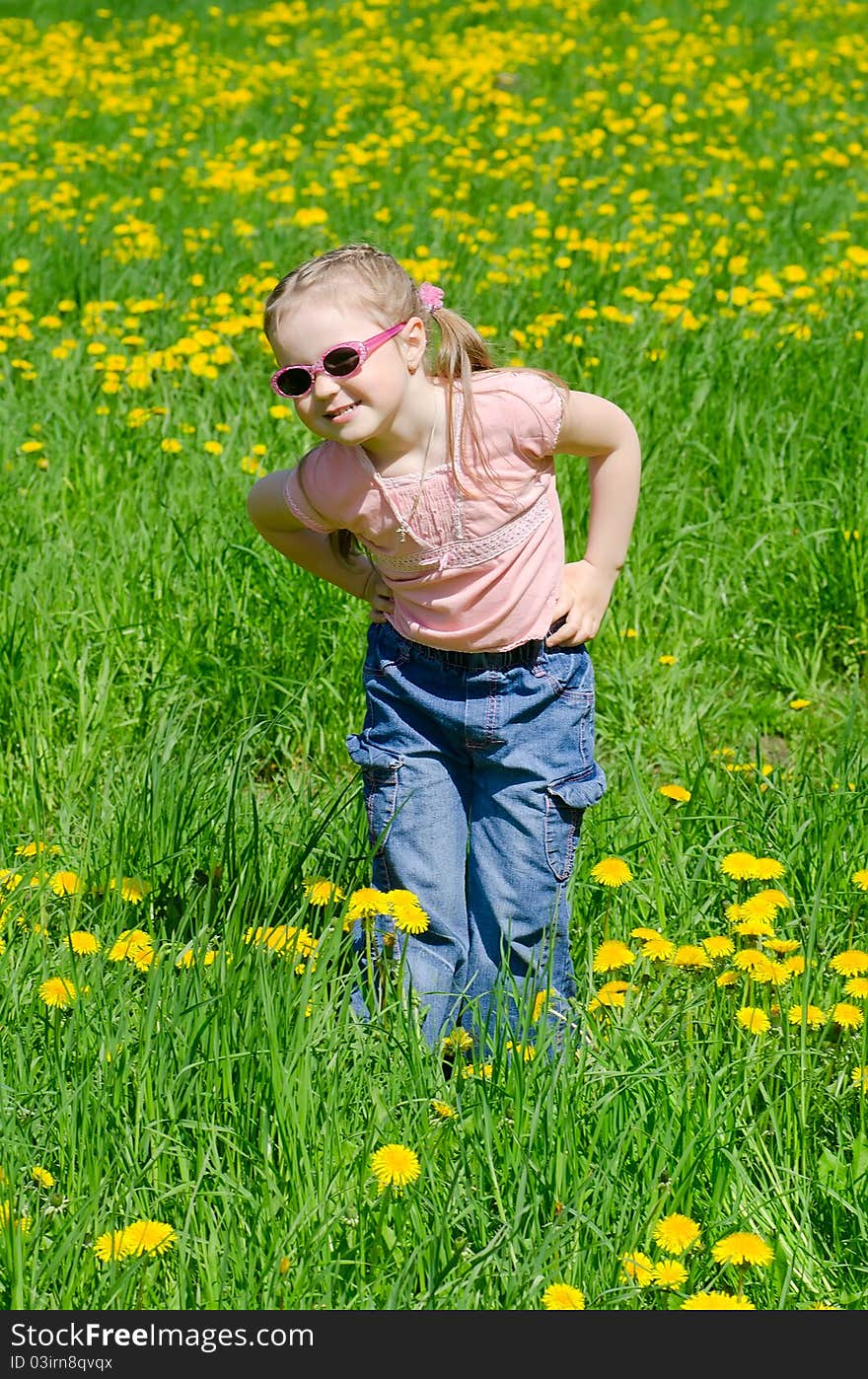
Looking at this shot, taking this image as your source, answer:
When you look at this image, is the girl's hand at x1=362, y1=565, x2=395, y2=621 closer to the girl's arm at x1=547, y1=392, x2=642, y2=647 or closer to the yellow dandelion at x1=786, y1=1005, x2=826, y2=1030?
the girl's arm at x1=547, y1=392, x2=642, y2=647

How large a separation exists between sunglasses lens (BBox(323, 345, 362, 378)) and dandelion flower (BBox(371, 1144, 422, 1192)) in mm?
949

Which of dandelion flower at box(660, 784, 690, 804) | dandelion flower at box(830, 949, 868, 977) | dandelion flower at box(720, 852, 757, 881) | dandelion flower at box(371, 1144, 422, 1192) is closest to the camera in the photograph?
dandelion flower at box(371, 1144, 422, 1192)

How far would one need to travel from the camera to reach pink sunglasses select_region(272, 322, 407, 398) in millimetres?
1925

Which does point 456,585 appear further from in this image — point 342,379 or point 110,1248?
point 110,1248

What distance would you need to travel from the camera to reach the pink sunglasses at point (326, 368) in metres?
1.92

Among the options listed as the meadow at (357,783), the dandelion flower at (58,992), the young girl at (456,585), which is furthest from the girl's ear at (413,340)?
the dandelion flower at (58,992)

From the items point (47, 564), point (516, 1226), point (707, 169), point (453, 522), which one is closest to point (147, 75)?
point (707, 169)

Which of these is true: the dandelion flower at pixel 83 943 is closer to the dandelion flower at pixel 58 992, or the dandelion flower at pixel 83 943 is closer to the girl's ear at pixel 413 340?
the dandelion flower at pixel 58 992

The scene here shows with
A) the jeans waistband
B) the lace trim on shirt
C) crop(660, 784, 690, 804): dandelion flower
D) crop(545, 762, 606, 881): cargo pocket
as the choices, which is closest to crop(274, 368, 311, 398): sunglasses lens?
the lace trim on shirt

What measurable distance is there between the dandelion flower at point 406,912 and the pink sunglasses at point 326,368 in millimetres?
694

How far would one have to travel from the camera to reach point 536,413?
2066 millimetres
